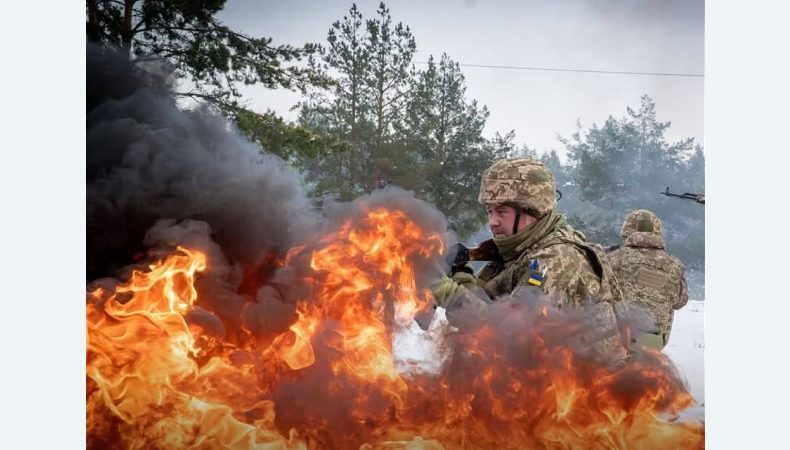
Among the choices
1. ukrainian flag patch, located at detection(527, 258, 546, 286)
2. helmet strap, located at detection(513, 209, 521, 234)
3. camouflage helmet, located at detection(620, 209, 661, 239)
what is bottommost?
ukrainian flag patch, located at detection(527, 258, 546, 286)

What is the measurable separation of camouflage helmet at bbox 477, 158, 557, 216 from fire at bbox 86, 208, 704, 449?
0.80 meters

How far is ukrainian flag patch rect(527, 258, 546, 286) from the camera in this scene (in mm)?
4965

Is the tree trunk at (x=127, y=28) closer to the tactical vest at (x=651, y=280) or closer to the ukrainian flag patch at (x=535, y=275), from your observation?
the ukrainian flag patch at (x=535, y=275)

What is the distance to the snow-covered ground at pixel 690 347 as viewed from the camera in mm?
7125

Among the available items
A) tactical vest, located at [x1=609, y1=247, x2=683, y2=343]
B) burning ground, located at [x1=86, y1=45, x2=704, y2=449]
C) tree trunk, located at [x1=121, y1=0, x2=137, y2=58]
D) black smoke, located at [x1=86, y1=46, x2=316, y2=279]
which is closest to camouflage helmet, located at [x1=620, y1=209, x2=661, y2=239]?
tactical vest, located at [x1=609, y1=247, x2=683, y2=343]

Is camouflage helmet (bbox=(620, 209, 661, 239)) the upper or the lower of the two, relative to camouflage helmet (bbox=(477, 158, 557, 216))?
lower

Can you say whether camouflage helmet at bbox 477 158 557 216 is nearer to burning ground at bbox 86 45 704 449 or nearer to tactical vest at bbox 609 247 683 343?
burning ground at bbox 86 45 704 449

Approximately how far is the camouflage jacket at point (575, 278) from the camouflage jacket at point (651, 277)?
287cm

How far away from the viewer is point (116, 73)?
18.8 feet

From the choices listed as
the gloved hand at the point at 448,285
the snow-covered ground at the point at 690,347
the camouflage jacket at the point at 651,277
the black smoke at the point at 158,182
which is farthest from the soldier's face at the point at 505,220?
the camouflage jacket at the point at 651,277

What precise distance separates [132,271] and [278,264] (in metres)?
1.13

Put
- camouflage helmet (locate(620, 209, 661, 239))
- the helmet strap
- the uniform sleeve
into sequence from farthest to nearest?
camouflage helmet (locate(620, 209, 661, 239)) < the uniform sleeve < the helmet strap

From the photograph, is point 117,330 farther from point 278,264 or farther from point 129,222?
point 278,264

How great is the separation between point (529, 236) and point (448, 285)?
28.7 inches
